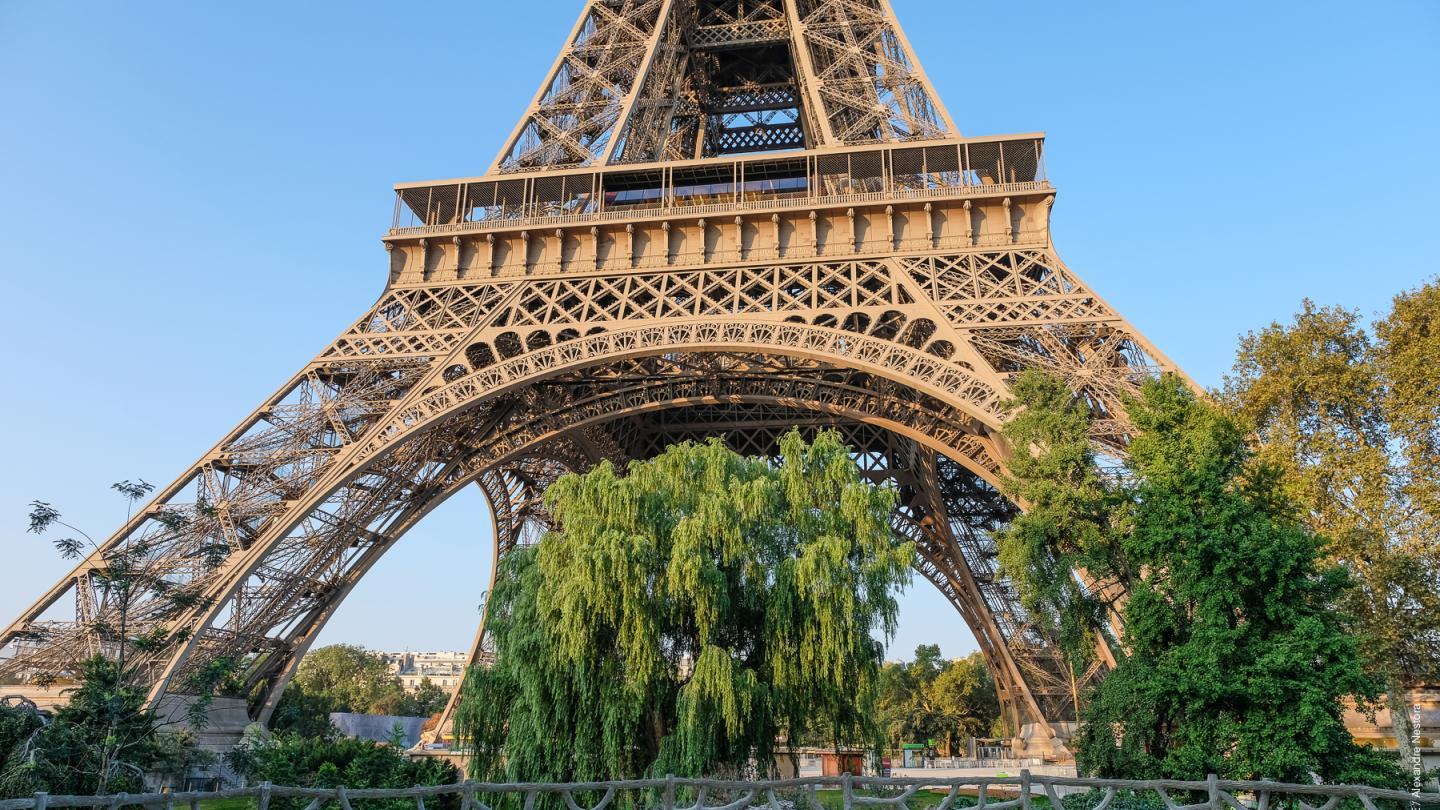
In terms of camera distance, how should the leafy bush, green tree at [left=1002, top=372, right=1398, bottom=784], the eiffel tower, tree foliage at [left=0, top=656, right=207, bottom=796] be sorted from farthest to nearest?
the eiffel tower → tree foliage at [left=0, top=656, right=207, bottom=796] → green tree at [left=1002, top=372, right=1398, bottom=784] → the leafy bush

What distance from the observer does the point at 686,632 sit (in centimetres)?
1405

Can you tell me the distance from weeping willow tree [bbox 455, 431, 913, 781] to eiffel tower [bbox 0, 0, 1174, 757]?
15.2 feet

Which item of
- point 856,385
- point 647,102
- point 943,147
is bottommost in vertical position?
point 856,385

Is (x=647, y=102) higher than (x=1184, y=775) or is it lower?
higher

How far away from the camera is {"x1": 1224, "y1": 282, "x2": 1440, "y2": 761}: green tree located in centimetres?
1630

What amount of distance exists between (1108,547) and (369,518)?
1505 cm

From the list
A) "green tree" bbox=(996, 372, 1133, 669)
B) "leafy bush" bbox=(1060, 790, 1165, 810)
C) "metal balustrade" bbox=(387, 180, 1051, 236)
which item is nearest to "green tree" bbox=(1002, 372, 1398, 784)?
"green tree" bbox=(996, 372, 1133, 669)

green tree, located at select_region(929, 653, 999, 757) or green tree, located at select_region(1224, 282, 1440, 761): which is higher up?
green tree, located at select_region(1224, 282, 1440, 761)

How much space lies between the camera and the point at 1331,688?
40.9ft

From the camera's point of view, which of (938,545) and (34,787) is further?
→ (938,545)

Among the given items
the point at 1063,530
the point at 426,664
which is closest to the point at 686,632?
the point at 1063,530

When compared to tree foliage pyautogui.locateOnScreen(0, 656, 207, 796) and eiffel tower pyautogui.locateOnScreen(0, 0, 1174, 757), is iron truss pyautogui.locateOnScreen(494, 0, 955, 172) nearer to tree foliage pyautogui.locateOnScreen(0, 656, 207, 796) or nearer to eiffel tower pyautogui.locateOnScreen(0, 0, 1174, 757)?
eiffel tower pyautogui.locateOnScreen(0, 0, 1174, 757)

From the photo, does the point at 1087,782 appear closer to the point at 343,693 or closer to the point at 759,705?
the point at 759,705

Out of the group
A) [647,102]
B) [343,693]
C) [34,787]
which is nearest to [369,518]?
[34,787]
